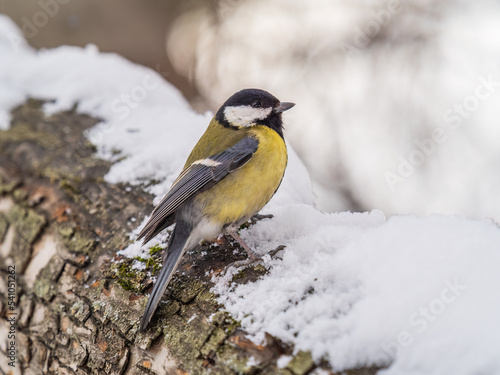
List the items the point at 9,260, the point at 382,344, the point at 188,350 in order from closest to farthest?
the point at 382,344, the point at 188,350, the point at 9,260

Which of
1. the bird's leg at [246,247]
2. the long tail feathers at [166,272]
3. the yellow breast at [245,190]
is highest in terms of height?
the yellow breast at [245,190]

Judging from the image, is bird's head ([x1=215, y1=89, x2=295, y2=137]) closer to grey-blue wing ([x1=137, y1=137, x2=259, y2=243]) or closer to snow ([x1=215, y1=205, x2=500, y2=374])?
grey-blue wing ([x1=137, y1=137, x2=259, y2=243])

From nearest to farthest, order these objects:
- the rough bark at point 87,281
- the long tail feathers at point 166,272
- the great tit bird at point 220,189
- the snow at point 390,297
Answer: the snow at point 390,297, the rough bark at point 87,281, the long tail feathers at point 166,272, the great tit bird at point 220,189

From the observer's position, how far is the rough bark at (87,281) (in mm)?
1307

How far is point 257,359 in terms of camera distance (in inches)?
45.6

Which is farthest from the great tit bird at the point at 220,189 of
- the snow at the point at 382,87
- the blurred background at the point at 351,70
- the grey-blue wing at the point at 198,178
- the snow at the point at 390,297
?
the snow at the point at 382,87

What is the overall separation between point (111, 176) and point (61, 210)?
0.31m

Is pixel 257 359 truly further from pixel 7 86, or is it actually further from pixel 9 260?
pixel 7 86

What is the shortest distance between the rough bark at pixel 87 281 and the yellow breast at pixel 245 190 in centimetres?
16

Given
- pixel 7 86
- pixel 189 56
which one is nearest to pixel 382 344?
pixel 7 86

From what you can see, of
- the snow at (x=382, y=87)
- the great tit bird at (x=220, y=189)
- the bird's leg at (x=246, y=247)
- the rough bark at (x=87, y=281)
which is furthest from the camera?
the snow at (x=382, y=87)

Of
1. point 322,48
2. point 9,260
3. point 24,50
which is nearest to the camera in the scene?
point 9,260

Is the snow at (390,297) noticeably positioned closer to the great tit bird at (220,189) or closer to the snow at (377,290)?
the snow at (377,290)

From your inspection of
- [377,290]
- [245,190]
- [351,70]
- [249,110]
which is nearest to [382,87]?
[351,70]
